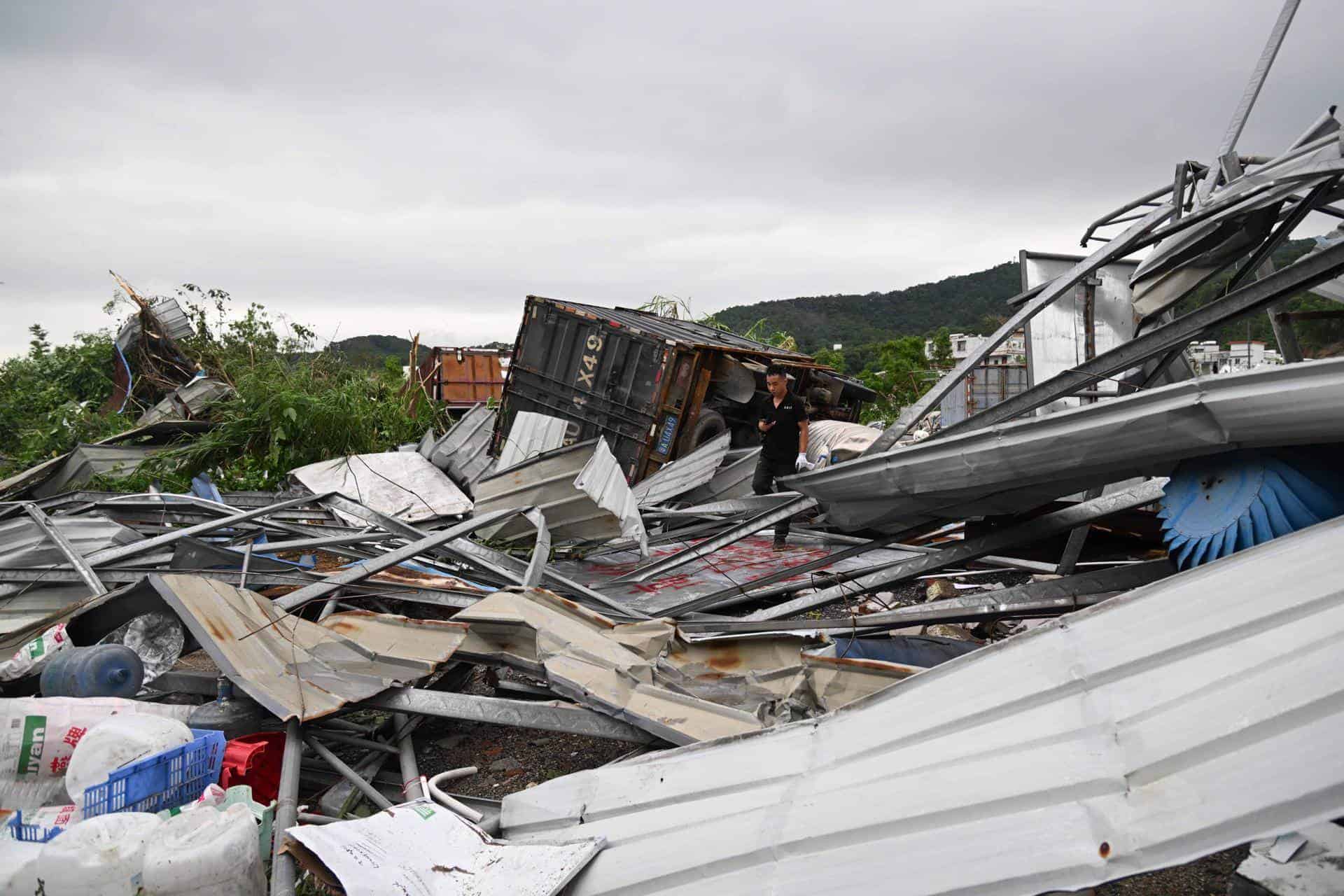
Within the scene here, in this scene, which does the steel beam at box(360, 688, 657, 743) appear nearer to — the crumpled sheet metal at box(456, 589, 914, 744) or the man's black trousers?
the crumpled sheet metal at box(456, 589, 914, 744)

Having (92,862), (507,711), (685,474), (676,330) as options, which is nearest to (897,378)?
(676,330)

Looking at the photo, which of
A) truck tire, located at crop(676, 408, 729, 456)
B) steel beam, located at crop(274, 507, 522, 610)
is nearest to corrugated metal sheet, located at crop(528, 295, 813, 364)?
truck tire, located at crop(676, 408, 729, 456)

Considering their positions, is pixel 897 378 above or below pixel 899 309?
below

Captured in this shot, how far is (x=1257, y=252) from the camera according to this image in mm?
3637

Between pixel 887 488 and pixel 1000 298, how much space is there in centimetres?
5294

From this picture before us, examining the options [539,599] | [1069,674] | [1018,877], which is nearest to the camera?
[1018,877]

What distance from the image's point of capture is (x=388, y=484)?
8328 mm

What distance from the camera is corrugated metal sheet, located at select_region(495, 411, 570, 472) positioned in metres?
7.93

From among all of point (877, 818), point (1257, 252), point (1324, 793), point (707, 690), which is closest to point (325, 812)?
point (707, 690)

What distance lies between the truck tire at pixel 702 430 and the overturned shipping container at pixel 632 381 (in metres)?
0.01

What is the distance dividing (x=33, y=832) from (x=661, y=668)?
6.72 ft

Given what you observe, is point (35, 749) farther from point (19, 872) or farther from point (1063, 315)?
point (1063, 315)

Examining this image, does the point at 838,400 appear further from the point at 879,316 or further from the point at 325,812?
the point at 879,316

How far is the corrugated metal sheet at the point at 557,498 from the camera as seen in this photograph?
561cm
